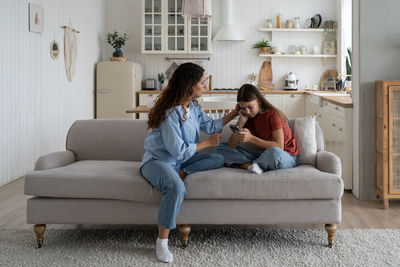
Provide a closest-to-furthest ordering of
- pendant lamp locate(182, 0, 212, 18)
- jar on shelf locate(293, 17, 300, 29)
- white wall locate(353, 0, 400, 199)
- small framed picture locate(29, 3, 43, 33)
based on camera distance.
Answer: white wall locate(353, 0, 400, 199) → pendant lamp locate(182, 0, 212, 18) → small framed picture locate(29, 3, 43, 33) → jar on shelf locate(293, 17, 300, 29)

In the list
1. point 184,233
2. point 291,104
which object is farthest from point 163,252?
point 291,104

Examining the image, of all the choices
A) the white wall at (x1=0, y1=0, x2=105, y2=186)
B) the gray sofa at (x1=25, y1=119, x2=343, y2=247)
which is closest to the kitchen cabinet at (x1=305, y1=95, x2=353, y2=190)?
the gray sofa at (x1=25, y1=119, x2=343, y2=247)

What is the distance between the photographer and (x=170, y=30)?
26.7ft

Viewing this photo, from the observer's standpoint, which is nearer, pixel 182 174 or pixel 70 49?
pixel 182 174

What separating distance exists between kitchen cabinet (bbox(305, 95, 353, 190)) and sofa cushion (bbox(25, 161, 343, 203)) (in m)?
1.68

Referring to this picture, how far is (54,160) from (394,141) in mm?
2649

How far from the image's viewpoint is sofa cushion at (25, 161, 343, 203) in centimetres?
304

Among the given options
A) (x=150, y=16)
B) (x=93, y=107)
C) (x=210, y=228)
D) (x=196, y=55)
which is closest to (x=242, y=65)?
(x=196, y=55)

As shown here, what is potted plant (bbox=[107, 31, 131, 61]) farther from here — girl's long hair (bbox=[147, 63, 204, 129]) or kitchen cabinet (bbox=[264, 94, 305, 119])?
girl's long hair (bbox=[147, 63, 204, 129])

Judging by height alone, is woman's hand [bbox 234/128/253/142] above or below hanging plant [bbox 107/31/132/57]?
below

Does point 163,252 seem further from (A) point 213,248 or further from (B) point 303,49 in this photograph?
(B) point 303,49

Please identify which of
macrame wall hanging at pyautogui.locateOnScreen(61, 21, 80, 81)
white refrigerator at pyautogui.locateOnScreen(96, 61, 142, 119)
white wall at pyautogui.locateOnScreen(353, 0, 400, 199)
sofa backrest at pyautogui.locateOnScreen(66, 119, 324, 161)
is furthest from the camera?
white refrigerator at pyautogui.locateOnScreen(96, 61, 142, 119)

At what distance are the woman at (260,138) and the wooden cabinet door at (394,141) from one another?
1094 mm

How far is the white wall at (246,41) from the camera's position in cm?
830
